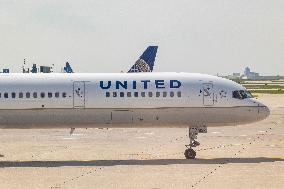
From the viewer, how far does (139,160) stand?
30.7 meters

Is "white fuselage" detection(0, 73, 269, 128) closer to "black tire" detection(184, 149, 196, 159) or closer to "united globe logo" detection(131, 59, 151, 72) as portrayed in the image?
"black tire" detection(184, 149, 196, 159)

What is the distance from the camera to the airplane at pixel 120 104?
3116 centimetres

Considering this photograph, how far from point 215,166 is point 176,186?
6030mm

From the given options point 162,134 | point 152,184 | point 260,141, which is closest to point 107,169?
point 152,184

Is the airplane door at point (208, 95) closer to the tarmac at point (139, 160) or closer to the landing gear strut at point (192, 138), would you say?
the landing gear strut at point (192, 138)

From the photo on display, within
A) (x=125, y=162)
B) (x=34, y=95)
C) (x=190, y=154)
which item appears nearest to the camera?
(x=125, y=162)

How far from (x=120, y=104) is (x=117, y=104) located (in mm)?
161

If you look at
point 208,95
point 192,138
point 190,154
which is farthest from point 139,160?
point 208,95

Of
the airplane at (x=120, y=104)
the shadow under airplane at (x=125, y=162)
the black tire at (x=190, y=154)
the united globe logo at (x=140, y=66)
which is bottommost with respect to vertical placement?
the shadow under airplane at (x=125, y=162)

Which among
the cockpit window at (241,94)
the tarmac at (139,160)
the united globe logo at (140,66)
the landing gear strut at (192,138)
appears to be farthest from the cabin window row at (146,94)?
the united globe logo at (140,66)

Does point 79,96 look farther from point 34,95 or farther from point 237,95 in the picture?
point 237,95

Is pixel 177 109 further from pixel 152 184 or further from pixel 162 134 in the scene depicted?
pixel 162 134

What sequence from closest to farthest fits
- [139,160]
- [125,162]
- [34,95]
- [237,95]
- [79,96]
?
[125,162] → [139,160] → [79,96] → [34,95] → [237,95]

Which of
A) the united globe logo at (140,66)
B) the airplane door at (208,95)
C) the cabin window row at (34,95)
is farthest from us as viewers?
the united globe logo at (140,66)
